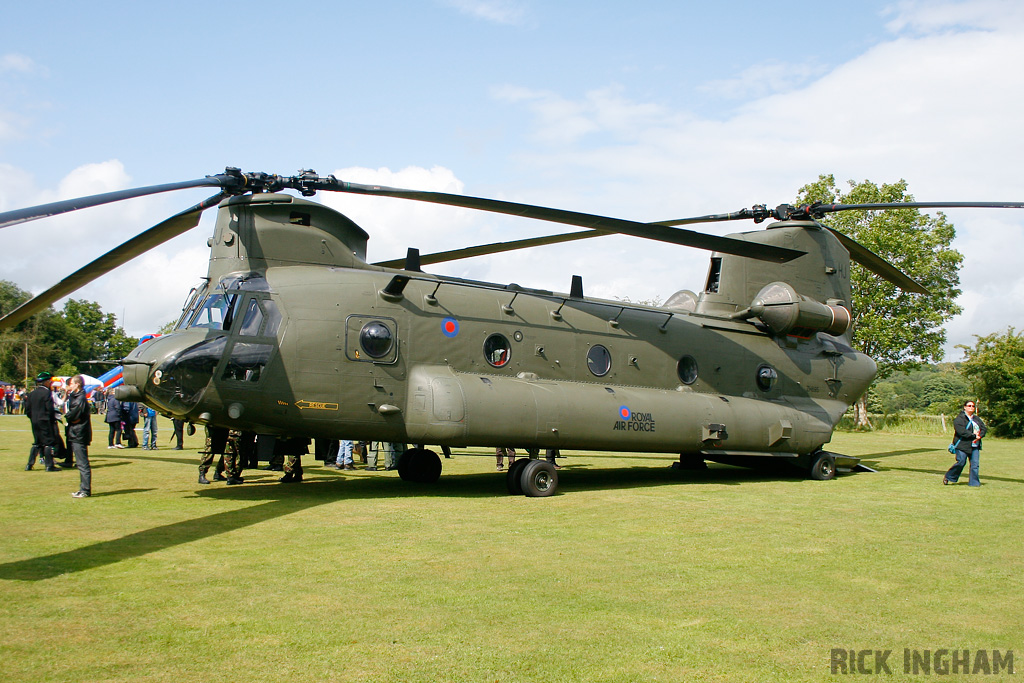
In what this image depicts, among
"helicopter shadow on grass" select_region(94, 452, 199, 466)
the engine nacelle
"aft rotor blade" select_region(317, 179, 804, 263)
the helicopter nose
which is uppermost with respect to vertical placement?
"aft rotor blade" select_region(317, 179, 804, 263)

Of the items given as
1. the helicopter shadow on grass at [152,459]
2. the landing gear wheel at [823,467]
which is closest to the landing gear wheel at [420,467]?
the helicopter shadow on grass at [152,459]

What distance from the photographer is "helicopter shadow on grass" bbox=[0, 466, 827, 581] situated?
7.21m

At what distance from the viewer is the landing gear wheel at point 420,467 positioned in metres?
13.9

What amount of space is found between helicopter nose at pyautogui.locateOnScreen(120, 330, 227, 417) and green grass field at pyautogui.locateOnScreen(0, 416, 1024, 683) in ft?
4.93

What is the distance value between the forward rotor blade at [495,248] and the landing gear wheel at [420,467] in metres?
3.63

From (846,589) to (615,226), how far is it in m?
7.20

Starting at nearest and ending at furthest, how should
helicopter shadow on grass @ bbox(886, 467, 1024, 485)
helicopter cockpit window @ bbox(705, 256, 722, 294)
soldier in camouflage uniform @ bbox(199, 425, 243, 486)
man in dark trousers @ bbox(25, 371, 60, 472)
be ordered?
soldier in camouflage uniform @ bbox(199, 425, 243, 486)
man in dark trousers @ bbox(25, 371, 60, 472)
helicopter shadow on grass @ bbox(886, 467, 1024, 485)
helicopter cockpit window @ bbox(705, 256, 722, 294)

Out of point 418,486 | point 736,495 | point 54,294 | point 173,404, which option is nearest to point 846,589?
point 736,495

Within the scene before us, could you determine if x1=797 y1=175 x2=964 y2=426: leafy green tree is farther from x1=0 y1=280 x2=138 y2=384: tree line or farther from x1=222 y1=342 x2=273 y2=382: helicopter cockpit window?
x1=0 y1=280 x2=138 y2=384: tree line

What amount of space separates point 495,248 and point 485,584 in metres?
8.86

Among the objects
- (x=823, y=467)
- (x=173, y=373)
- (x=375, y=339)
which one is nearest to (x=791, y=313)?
(x=823, y=467)

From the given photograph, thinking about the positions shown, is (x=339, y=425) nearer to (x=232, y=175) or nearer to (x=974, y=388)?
(x=232, y=175)

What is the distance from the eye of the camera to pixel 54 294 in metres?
10.9

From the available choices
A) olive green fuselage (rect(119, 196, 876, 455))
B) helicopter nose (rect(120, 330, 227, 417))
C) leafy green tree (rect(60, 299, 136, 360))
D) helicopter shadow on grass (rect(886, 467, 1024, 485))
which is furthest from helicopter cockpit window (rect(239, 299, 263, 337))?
leafy green tree (rect(60, 299, 136, 360))
